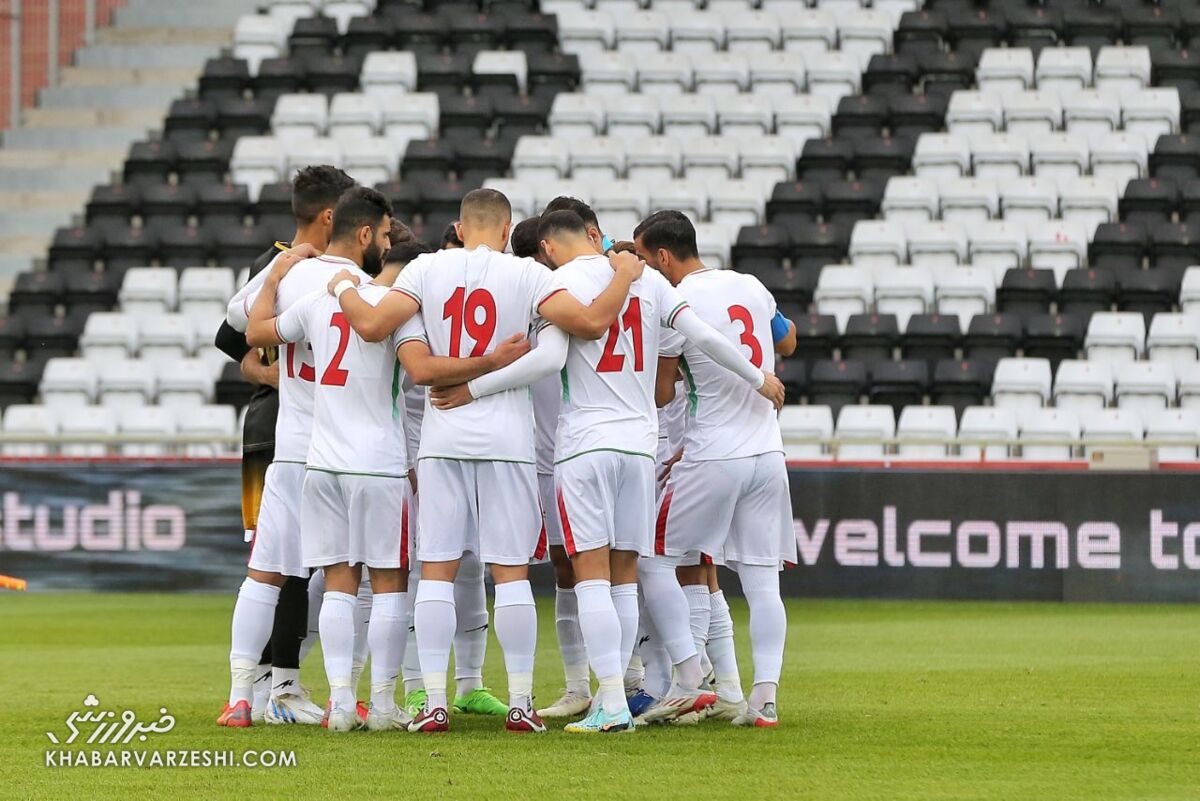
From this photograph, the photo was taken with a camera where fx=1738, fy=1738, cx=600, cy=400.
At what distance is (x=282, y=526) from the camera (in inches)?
A: 293

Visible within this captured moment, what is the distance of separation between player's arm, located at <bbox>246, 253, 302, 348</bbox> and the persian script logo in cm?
167

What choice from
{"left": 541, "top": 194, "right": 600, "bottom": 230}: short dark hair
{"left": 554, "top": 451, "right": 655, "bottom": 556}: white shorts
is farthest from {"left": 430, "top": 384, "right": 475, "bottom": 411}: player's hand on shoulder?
{"left": 541, "top": 194, "right": 600, "bottom": 230}: short dark hair

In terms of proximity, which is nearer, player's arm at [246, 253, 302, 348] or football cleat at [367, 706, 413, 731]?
football cleat at [367, 706, 413, 731]

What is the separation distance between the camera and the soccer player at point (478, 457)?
7.02m

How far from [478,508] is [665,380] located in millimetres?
1219

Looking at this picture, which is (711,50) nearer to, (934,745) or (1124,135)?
(1124,135)

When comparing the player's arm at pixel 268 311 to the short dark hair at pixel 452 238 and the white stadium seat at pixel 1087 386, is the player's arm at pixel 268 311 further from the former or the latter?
the white stadium seat at pixel 1087 386

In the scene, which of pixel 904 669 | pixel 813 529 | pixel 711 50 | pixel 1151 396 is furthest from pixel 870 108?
pixel 904 669

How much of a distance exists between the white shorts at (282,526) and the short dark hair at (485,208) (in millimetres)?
1312

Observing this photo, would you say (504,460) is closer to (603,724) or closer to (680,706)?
(603,724)

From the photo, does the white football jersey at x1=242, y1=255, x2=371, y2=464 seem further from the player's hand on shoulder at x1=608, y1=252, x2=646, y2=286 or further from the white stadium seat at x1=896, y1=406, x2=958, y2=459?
the white stadium seat at x1=896, y1=406, x2=958, y2=459

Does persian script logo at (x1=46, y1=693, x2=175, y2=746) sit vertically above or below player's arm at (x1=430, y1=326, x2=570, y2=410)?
below

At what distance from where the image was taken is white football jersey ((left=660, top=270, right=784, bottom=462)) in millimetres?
7617

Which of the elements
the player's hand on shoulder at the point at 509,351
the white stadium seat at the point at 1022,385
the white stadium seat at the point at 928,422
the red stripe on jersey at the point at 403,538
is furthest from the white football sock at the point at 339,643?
the white stadium seat at the point at 1022,385
